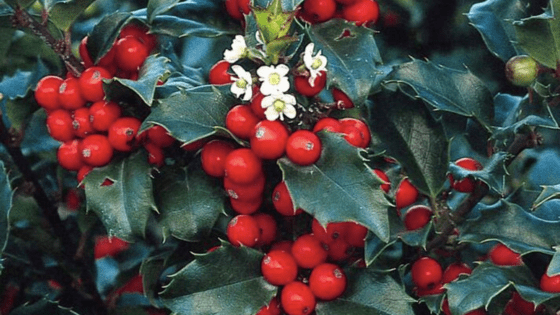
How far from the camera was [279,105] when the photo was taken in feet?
3.68

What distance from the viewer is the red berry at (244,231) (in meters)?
1.23

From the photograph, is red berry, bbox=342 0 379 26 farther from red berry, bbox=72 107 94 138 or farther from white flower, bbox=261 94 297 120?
red berry, bbox=72 107 94 138

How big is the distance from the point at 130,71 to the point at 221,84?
0.49ft

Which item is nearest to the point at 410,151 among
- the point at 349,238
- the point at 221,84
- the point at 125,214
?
the point at 349,238

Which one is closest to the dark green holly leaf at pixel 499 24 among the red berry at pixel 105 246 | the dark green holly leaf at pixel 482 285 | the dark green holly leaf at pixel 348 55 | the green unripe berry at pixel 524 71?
the green unripe berry at pixel 524 71

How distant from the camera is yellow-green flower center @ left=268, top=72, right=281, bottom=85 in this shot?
1126 millimetres

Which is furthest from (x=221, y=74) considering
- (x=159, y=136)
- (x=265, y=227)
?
(x=265, y=227)

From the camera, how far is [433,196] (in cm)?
131

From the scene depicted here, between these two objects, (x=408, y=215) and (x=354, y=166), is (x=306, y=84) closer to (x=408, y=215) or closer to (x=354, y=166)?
(x=354, y=166)

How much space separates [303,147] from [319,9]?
247mm

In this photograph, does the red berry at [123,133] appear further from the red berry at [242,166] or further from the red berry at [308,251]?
the red berry at [308,251]

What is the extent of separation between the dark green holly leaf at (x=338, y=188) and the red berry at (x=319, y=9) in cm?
22

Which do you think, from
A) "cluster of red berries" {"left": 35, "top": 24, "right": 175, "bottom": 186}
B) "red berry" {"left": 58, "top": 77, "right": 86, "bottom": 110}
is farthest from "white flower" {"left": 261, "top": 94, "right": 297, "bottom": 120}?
"red berry" {"left": 58, "top": 77, "right": 86, "bottom": 110}

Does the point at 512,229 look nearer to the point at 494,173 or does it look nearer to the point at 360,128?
the point at 494,173
